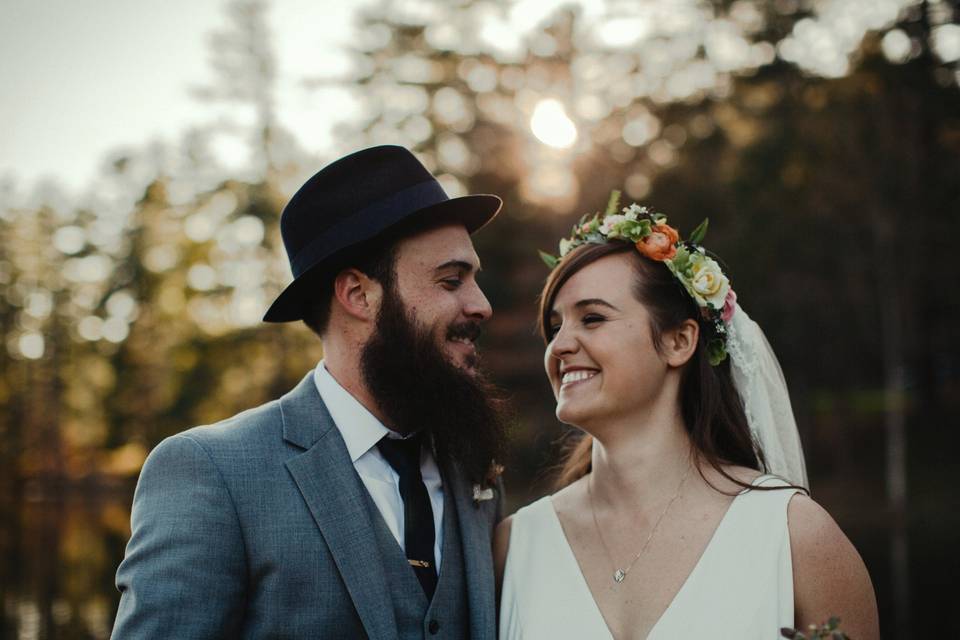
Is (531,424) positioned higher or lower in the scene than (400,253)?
lower

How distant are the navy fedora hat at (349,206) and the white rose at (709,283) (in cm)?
97

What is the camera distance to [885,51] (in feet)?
60.2

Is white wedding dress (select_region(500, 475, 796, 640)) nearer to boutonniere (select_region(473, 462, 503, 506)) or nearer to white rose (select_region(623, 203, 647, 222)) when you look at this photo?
boutonniere (select_region(473, 462, 503, 506))

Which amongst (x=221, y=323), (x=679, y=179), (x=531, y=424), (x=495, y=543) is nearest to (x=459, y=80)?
(x=679, y=179)

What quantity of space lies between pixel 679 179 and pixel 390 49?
27.2 feet

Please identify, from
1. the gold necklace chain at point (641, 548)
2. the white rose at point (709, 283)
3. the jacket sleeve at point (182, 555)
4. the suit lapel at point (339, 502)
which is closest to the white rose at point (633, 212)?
the white rose at point (709, 283)

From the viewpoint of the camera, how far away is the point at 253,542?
2.65 meters

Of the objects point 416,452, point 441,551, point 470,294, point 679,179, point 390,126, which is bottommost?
point 441,551

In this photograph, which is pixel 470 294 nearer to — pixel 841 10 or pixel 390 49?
pixel 841 10

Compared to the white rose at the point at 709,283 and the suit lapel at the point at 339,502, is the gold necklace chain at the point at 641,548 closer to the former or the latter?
the white rose at the point at 709,283

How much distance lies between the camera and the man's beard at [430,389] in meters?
3.11

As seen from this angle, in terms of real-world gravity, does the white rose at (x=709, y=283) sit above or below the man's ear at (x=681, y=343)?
above

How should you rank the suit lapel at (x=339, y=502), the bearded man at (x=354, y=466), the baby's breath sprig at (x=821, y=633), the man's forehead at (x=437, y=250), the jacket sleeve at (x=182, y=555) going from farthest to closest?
the man's forehead at (x=437, y=250) < the suit lapel at (x=339, y=502) < the bearded man at (x=354, y=466) < the jacket sleeve at (x=182, y=555) < the baby's breath sprig at (x=821, y=633)

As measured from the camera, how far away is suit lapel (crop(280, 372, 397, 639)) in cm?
267
